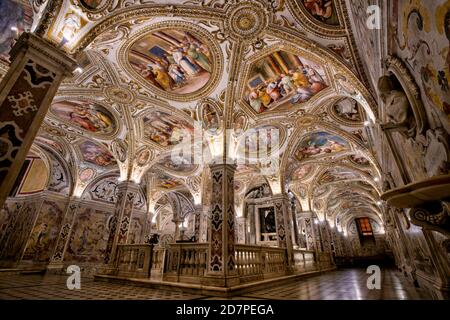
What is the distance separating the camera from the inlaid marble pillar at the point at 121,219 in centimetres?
915

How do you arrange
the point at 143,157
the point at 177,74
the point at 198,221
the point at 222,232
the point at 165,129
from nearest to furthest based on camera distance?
1. the point at 222,232
2. the point at 177,74
3. the point at 165,129
4. the point at 143,157
5. the point at 198,221

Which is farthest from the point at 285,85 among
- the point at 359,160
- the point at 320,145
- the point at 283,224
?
the point at 359,160

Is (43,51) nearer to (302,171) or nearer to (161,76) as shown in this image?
(161,76)

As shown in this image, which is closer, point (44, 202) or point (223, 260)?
point (223, 260)

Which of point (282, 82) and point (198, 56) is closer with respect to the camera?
point (198, 56)

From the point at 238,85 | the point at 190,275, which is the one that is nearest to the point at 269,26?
the point at 238,85

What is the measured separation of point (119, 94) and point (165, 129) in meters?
2.62

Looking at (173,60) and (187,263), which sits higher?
(173,60)

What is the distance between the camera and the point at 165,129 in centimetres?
1066

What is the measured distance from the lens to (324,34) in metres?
5.81
